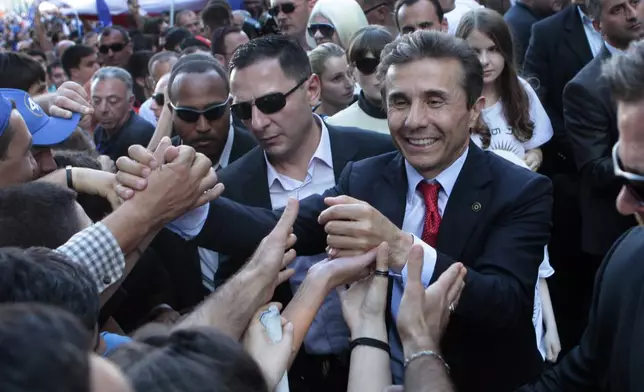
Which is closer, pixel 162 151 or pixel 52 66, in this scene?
pixel 162 151

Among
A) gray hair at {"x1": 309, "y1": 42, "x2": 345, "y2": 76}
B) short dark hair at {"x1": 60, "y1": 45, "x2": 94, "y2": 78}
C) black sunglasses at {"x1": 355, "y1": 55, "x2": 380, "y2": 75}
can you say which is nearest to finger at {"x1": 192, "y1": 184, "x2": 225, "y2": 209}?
black sunglasses at {"x1": 355, "y1": 55, "x2": 380, "y2": 75}

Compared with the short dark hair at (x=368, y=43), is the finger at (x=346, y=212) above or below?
above

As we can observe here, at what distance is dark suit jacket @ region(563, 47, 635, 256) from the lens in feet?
15.0

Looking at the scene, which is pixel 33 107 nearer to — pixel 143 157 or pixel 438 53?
pixel 143 157

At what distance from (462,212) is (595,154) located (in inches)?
89.1

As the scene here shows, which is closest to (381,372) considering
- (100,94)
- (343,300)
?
(343,300)

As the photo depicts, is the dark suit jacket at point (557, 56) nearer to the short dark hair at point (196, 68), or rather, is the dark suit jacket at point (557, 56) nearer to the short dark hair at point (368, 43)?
the short dark hair at point (368, 43)

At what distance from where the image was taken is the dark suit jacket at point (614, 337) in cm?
201

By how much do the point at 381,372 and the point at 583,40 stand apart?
399 centimetres

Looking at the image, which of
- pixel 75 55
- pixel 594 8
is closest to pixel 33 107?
pixel 594 8

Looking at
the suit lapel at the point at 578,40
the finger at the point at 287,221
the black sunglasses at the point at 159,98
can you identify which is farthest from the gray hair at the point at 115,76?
the finger at the point at 287,221

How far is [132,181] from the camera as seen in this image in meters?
2.54

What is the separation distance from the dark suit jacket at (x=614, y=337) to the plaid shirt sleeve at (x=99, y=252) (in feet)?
3.92

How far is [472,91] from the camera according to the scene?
9.31 ft
